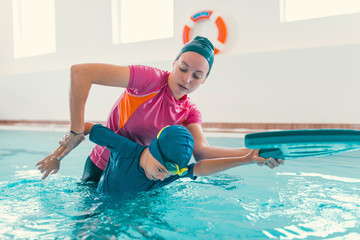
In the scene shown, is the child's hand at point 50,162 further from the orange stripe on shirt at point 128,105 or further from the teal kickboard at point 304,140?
the teal kickboard at point 304,140

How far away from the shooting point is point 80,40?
8.87 metres

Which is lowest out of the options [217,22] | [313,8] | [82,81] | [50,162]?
[50,162]

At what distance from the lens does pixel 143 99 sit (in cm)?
212

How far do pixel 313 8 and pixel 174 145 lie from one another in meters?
6.00

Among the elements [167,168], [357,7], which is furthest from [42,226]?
[357,7]

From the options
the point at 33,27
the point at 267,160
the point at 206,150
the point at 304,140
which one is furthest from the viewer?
the point at 33,27

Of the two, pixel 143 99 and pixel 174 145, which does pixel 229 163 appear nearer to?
pixel 174 145

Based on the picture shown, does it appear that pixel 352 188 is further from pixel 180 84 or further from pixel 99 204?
pixel 99 204

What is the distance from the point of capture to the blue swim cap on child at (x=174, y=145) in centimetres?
A: 169

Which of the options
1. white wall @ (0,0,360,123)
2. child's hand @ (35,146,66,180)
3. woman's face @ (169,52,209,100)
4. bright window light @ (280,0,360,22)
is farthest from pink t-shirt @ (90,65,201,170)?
bright window light @ (280,0,360,22)

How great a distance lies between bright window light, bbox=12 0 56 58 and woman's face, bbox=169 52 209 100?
8.86 m

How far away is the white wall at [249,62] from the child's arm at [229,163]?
4837mm

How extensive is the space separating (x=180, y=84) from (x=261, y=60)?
4818 mm

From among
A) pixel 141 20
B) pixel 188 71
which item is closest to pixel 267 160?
pixel 188 71
